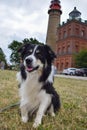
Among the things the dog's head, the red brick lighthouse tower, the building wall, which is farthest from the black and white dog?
the red brick lighthouse tower

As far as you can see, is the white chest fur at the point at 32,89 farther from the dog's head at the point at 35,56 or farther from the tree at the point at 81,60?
the tree at the point at 81,60

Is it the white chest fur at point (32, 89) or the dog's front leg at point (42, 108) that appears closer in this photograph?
the dog's front leg at point (42, 108)

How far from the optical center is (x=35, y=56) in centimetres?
402

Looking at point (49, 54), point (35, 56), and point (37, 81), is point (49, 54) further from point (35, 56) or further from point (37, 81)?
point (37, 81)

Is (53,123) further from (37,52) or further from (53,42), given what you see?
(53,42)

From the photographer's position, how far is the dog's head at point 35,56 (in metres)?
3.96

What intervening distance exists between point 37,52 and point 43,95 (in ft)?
2.32

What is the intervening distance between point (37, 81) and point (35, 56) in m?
0.43

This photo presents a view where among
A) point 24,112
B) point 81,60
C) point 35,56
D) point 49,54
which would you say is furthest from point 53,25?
point 35,56

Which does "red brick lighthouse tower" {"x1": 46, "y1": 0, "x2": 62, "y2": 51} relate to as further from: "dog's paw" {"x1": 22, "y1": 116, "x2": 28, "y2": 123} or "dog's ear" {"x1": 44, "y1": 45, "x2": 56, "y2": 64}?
"dog's paw" {"x1": 22, "y1": 116, "x2": 28, "y2": 123}

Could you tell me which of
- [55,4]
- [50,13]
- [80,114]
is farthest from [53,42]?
[80,114]

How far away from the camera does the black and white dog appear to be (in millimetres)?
Answer: 4105

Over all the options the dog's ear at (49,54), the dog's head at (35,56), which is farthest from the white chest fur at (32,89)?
the dog's ear at (49,54)

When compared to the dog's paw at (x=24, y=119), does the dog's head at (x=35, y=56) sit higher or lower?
higher
